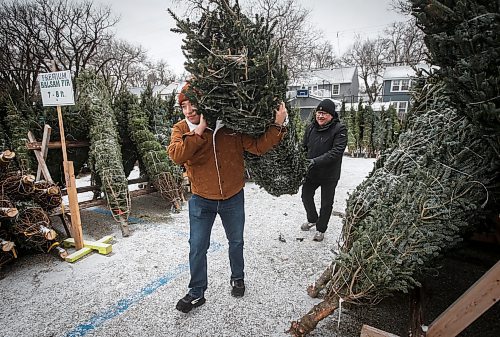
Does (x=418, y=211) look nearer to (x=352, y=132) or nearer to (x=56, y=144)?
(x=56, y=144)

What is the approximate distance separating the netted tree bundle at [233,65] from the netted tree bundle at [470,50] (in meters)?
0.81

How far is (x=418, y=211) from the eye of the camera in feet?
5.71

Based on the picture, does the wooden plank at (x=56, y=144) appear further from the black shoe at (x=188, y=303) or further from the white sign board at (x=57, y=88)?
the black shoe at (x=188, y=303)

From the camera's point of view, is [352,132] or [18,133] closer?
[18,133]

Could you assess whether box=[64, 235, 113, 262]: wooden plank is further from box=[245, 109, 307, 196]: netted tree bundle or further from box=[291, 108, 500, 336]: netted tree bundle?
box=[291, 108, 500, 336]: netted tree bundle

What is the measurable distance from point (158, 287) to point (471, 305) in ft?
8.45

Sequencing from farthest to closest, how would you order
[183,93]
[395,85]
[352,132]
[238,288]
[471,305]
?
[395,85], [352,132], [238,288], [183,93], [471,305]

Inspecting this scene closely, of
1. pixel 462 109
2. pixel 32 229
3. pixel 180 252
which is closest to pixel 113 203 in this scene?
pixel 32 229

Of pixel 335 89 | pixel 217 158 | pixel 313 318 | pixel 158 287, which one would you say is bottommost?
pixel 158 287

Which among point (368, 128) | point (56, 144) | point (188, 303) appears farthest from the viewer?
point (368, 128)

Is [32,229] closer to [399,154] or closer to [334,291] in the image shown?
[334,291]

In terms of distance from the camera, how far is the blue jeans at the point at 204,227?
93.7 inches

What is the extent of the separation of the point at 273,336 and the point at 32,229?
120 inches

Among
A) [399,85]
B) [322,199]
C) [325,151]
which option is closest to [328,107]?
[325,151]
